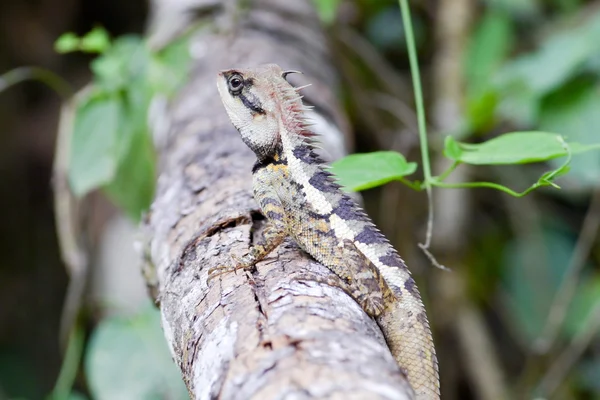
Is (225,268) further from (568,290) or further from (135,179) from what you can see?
(568,290)

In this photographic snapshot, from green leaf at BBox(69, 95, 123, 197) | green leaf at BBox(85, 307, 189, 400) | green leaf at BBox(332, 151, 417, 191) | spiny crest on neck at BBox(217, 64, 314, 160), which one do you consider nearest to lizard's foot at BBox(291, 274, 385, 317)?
green leaf at BBox(332, 151, 417, 191)

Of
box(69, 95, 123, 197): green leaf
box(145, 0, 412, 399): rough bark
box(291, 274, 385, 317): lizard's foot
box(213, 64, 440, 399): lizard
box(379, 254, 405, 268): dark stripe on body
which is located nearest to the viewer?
box(145, 0, 412, 399): rough bark

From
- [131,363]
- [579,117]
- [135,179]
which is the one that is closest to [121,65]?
[135,179]

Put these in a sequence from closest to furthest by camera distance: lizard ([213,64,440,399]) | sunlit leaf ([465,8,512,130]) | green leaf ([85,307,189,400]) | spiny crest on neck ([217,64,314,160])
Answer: lizard ([213,64,440,399]) < spiny crest on neck ([217,64,314,160]) < green leaf ([85,307,189,400]) < sunlit leaf ([465,8,512,130])

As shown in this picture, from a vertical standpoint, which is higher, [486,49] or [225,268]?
[486,49]

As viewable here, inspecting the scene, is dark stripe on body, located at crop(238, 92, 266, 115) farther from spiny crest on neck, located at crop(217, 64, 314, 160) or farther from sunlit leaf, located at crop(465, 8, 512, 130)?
sunlit leaf, located at crop(465, 8, 512, 130)

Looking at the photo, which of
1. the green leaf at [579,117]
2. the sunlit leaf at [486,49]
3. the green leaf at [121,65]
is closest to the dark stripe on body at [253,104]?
the green leaf at [121,65]
